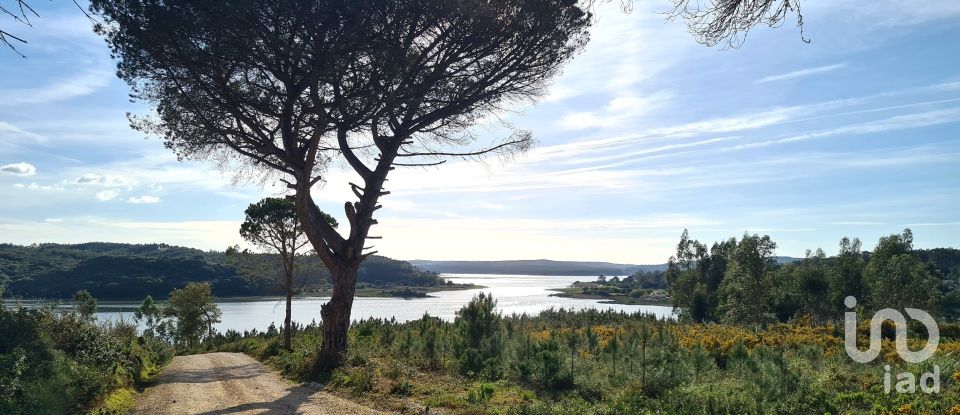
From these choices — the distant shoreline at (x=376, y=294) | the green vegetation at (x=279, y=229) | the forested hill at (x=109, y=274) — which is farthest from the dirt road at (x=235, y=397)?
the distant shoreline at (x=376, y=294)

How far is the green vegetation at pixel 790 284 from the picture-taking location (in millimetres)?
38938

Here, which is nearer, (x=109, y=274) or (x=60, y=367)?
(x=60, y=367)

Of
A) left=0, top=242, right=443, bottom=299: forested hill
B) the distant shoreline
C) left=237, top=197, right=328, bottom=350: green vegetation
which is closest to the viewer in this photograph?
left=237, top=197, right=328, bottom=350: green vegetation

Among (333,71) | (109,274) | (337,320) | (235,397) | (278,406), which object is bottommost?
(109,274)

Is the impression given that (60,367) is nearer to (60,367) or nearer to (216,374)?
(60,367)

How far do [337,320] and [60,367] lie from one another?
5.54m

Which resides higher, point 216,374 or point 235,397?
point 235,397

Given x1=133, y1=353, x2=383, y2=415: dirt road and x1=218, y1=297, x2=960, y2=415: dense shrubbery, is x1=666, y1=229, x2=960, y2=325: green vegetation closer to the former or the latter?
x1=218, y1=297, x2=960, y2=415: dense shrubbery

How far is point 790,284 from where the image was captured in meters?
48.8

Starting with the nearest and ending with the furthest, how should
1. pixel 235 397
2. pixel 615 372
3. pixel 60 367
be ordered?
pixel 60 367 → pixel 615 372 → pixel 235 397

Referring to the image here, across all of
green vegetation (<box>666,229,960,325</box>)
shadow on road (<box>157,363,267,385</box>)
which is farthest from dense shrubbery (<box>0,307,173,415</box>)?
green vegetation (<box>666,229,960,325</box>)

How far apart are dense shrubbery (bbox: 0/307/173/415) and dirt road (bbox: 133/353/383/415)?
2.02 feet

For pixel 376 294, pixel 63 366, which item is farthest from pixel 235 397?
pixel 376 294

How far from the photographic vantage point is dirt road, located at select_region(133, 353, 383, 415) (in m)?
9.71
